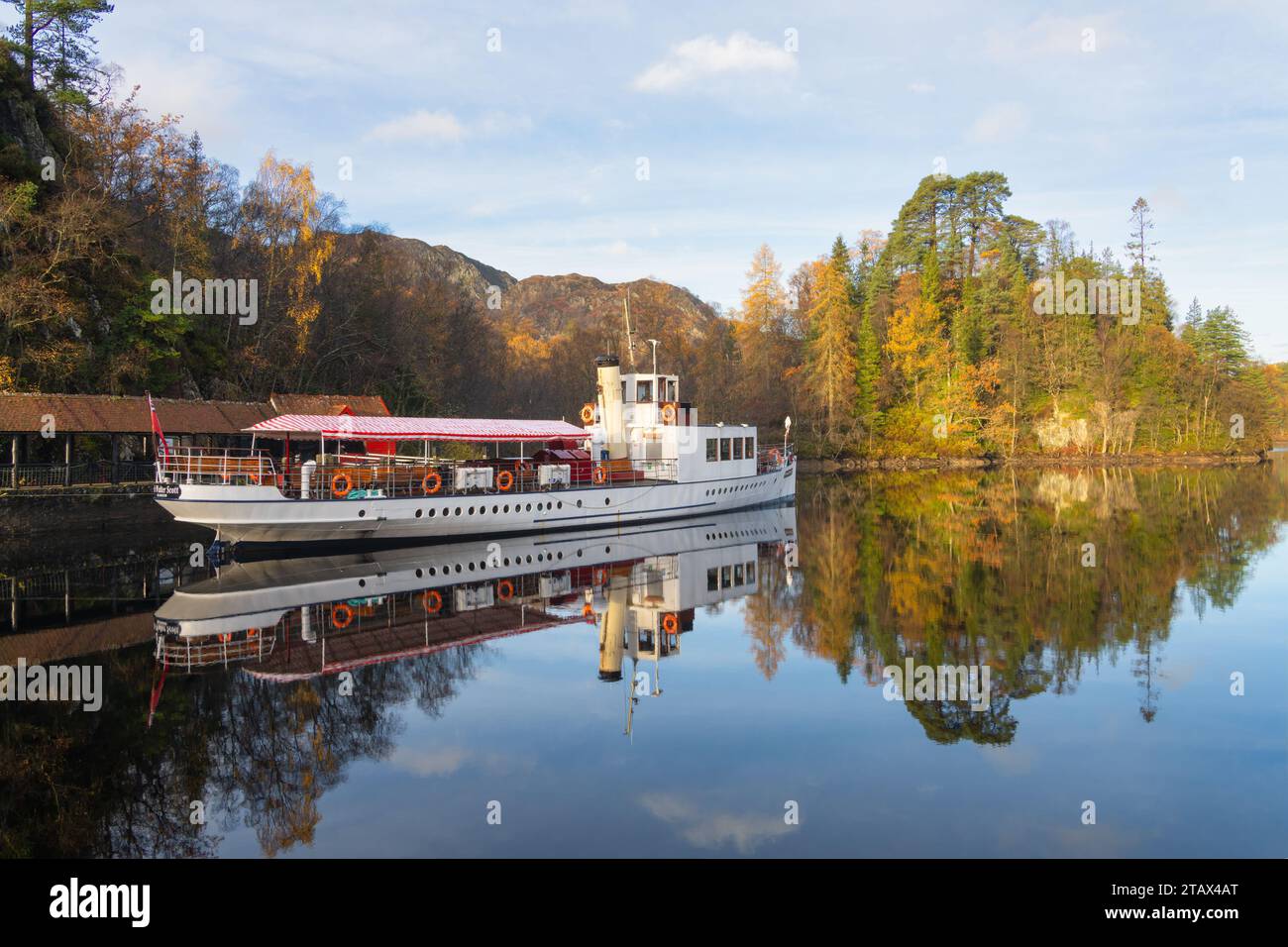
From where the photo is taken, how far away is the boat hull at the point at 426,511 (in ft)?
78.3

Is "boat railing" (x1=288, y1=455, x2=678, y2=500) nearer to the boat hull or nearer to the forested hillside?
the boat hull

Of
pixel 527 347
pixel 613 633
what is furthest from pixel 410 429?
pixel 527 347

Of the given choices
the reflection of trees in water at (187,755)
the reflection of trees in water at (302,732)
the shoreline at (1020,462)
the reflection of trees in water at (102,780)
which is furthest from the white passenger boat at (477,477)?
the shoreline at (1020,462)

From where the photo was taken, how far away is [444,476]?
2867 cm

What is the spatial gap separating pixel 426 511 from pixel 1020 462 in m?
63.3

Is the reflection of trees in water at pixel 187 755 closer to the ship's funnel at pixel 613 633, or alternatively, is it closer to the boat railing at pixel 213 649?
the boat railing at pixel 213 649

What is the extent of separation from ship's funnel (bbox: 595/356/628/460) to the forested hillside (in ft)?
62.8

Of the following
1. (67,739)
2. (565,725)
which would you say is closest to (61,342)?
(67,739)

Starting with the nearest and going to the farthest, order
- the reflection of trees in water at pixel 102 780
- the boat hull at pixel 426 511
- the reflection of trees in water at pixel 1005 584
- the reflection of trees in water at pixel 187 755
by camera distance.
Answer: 1. the reflection of trees in water at pixel 102 780
2. the reflection of trees in water at pixel 187 755
3. the reflection of trees in water at pixel 1005 584
4. the boat hull at pixel 426 511

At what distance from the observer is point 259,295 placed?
4566 cm

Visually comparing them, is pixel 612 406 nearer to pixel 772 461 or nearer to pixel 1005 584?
pixel 772 461

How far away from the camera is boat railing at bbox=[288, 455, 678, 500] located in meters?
25.6

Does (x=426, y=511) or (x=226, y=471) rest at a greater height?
(x=226, y=471)

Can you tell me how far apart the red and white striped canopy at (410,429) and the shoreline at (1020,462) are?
4436 cm
